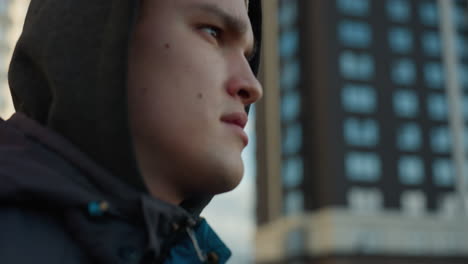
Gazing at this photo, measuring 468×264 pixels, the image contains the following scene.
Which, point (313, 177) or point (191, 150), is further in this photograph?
point (313, 177)

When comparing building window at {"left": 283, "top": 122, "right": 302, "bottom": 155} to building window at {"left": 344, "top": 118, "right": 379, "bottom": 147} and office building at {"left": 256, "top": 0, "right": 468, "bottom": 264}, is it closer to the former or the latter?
office building at {"left": 256, "top": 0, "right": 468, "bottom": 264}

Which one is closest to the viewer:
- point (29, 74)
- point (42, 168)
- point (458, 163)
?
point (42, 168)

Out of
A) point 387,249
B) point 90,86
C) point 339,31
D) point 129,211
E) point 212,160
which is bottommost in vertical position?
point 387,249

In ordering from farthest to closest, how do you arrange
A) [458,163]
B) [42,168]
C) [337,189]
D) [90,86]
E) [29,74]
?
[458,163], [337,189], [29,74], [90,86], [42,168]

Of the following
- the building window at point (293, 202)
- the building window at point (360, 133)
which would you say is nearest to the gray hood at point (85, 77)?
the building window at point (360, 133)

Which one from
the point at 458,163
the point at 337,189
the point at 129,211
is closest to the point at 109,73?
the point at 129,211

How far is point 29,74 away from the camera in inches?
63.0

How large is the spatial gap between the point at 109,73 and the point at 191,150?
275 millimetres

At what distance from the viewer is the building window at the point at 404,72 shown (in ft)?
133

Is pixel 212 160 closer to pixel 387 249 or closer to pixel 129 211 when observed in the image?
pixel 129 211

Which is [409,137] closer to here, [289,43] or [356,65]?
[356,65]

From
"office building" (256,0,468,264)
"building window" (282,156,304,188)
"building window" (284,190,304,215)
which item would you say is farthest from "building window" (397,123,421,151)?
"building window" (284,190,304,215)

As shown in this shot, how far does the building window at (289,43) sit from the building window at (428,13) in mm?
8743

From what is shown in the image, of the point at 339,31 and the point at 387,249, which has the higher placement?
the point at 339,31
